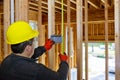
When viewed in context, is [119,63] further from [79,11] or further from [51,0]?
[51,0]

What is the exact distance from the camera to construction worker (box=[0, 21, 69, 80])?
5.12ft

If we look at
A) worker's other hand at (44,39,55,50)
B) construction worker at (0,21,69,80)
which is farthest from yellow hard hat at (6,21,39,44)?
worker's other hand at (44,39,55,50)

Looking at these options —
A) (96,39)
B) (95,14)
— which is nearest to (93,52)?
(96,39)

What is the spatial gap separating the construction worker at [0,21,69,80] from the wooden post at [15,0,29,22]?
682mm

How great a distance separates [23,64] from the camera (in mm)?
1596

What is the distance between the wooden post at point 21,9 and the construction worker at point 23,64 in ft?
2.24

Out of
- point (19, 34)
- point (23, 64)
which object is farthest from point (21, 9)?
point (23, 64)

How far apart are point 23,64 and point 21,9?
0.94 meters

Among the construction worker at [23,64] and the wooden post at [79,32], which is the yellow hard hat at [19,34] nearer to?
the construction worker at [23,64]

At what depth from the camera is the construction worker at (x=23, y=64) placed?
156 centimetres

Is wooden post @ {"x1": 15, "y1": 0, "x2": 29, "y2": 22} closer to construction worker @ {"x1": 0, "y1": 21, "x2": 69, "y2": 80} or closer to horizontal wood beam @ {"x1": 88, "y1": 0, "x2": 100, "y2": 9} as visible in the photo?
construction worker @ {"x1": 0, "y1": 21, "x2": 69, "y2": 80}

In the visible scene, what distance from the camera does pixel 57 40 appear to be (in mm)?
1997

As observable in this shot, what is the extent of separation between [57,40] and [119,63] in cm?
59

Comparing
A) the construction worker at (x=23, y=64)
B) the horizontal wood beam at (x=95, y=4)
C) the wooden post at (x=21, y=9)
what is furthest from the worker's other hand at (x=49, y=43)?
the horizontal wood beam at (x=95, y=4)
